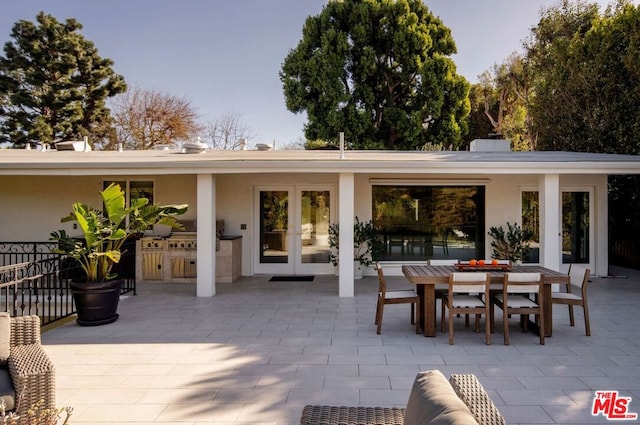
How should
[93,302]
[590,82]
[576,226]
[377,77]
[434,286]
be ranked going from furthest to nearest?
[377,77] < [590,82] < [576,226] < [93,302] < [434,286]

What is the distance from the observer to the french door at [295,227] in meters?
11.0

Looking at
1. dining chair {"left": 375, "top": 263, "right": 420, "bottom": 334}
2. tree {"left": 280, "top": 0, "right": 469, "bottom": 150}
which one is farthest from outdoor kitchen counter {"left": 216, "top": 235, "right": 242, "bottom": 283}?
tree {"left": 280, "top": 0, "right": 469, "bottom": 150}

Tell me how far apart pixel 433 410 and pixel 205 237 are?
7.08 meters

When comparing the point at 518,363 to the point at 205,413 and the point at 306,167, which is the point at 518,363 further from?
the point at 306,167

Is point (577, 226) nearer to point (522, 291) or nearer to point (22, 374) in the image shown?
point (522, 291)

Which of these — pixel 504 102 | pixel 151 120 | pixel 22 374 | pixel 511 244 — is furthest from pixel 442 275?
pixel 151 120

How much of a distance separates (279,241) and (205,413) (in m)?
7.47

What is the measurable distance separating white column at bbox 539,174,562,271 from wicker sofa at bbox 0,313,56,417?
27.1ft

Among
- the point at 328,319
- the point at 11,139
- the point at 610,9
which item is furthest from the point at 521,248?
the point at 11,139

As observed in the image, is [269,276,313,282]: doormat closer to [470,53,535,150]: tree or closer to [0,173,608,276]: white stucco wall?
[0,173,608,276]: white stucco wall

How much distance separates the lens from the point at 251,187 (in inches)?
431

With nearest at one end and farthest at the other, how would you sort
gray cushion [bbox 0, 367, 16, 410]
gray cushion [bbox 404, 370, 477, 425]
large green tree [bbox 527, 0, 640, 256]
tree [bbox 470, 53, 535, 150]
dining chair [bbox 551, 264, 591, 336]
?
1. gray cushion [bbox 404, 370, 477, 425]
2. gray cushion [bbox 0, 367, 16, 410]
3. dining chair [bbox 551, 264, 591, 336]
4. large green tree [bbox 527, 0, 640, 256]
5. tree [bbox 470, 53, 535, 150]

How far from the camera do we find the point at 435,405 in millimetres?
1963

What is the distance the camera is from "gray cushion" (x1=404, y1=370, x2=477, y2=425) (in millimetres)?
1799
